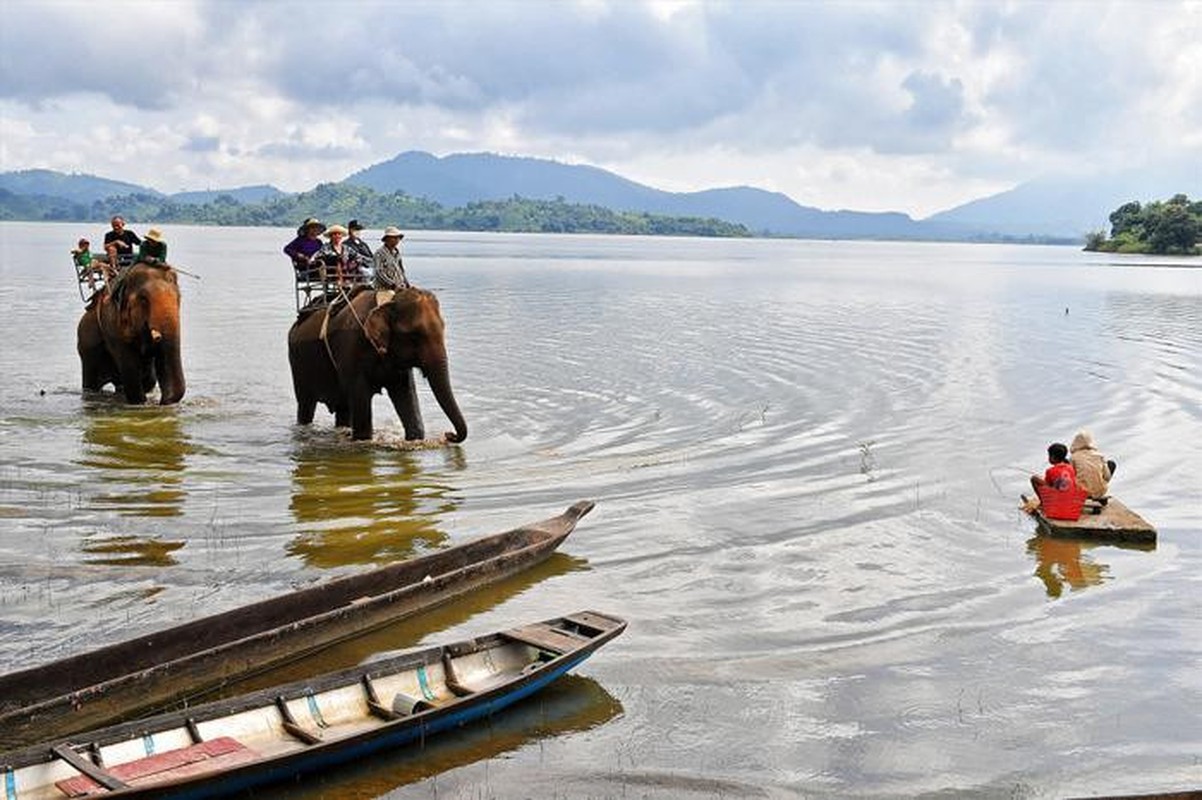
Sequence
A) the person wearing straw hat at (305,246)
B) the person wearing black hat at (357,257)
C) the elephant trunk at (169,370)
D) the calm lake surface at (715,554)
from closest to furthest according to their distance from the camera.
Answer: the calm lake surface at (715,554) < the person wearing black hat at (357,257) < the person wearing straw hat at (305,246) < the elephant trunk at (169,370)

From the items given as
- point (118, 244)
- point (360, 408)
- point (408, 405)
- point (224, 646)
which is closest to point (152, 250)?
point (118, 244)

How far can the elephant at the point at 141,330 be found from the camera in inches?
917

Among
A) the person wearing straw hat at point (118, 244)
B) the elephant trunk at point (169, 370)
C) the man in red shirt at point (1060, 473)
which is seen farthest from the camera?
the person wearing straw hat at point (118, 244)

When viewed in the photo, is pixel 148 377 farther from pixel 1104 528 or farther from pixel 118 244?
pixel 1104 528

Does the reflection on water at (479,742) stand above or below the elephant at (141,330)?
below

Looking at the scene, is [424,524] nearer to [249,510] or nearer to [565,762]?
[249,510]

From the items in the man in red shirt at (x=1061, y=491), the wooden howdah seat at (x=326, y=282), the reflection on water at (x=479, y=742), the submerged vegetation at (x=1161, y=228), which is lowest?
the reflection on water at (x=479, y=742)

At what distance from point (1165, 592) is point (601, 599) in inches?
252

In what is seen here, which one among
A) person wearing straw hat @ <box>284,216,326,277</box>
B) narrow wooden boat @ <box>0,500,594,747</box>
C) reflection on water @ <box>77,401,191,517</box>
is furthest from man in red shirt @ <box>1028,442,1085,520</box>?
person wearing straw hat @ <box>284,216,326,277</box>

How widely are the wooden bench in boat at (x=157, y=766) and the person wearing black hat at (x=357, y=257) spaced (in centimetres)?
1405

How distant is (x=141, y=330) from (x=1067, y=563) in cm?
1712

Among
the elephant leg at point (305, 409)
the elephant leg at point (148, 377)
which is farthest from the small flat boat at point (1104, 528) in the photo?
the elephant leg at point (148, 377)

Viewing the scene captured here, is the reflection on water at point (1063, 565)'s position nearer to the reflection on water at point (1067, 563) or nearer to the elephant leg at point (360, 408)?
the reflection on water at point (1067, 563)

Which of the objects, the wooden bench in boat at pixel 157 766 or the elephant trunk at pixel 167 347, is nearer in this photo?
the wooden bench in boat at pixel 157 766
